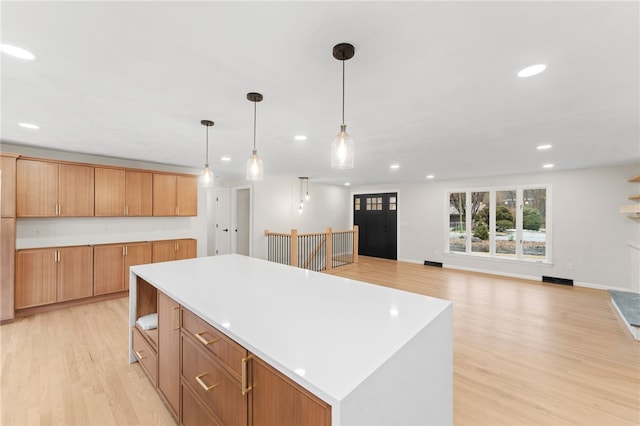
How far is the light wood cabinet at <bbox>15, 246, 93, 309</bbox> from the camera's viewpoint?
3438mm

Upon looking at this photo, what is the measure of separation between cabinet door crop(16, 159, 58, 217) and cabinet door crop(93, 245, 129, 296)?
2.61 ft

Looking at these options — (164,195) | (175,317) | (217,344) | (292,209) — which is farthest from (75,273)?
(292,209)

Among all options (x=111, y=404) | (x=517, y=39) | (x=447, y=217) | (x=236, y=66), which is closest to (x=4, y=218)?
(x=111, y=404)

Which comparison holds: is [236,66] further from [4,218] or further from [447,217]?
[447,217]

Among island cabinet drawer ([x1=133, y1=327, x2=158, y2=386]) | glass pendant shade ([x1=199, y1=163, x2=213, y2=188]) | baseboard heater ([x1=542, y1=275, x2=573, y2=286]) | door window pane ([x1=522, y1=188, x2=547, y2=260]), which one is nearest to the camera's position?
island cabinet drawer ([x1=133, y1=327, x2=158, y2=386])

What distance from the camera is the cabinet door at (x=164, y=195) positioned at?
4.63 metres

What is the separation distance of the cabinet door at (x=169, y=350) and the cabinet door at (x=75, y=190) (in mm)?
3188

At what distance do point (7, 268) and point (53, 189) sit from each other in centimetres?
110

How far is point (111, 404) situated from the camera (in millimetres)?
1948

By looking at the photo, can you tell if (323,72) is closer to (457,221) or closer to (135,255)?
(135,255)

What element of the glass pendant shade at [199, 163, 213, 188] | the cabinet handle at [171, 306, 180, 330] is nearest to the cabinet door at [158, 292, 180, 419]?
the cabinet handle at [171, 306, 180, 330]

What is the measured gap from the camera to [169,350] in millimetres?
1754

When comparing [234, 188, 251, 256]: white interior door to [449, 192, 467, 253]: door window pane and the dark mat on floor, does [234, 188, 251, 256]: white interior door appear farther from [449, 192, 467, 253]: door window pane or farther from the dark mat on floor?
the dark mat on floor

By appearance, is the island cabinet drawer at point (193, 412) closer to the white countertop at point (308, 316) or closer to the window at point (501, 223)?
the white countertop at point (308, 316)
